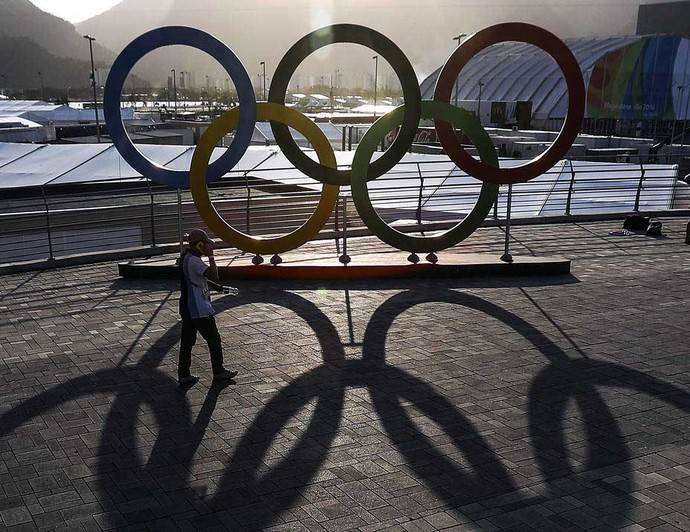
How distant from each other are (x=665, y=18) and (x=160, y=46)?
9949 cm

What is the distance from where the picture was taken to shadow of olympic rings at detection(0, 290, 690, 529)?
5.78m

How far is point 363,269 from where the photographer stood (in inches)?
477

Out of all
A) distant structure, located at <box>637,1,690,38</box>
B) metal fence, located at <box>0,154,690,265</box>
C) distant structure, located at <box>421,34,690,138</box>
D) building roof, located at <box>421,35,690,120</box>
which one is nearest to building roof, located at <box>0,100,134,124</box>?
distant structure, located at <box>421,34,690,138</box>

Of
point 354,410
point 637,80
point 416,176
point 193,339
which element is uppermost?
point 637,80

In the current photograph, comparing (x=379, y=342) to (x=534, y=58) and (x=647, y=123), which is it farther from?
(x=534, y=58)

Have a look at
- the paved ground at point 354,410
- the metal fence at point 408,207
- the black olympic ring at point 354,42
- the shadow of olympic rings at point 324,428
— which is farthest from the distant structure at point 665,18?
the shadow of olympic rings at point 324,428

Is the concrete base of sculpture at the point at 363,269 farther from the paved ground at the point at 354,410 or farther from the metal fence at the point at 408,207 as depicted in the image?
the metal fence at the point at 408,207

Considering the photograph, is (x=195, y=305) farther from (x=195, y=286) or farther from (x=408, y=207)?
(x=408, y=207)

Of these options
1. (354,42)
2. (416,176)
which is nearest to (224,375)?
(354,42)

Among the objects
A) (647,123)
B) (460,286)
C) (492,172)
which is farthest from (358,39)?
(647,123)

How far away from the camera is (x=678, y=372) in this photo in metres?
8.28

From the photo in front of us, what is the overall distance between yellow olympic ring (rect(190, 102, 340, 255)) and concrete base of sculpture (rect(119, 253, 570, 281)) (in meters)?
0.37

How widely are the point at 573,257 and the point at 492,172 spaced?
2867mm

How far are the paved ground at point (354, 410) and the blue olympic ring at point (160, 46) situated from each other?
206cm
